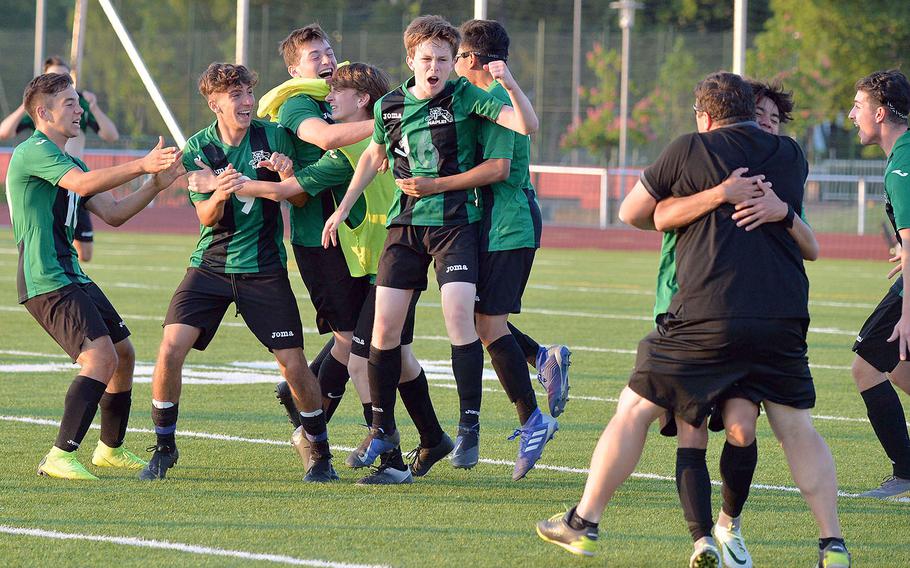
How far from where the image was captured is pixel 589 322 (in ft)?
47.4

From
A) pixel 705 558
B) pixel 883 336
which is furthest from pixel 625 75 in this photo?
pixel 705 558

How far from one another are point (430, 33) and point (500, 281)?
1225 mm

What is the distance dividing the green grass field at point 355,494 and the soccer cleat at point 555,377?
27 centimetres

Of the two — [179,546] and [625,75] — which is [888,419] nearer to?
[179,546]

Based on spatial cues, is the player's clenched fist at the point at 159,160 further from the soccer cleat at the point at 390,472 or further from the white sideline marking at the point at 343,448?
the white sideline marking at the point at 343,448

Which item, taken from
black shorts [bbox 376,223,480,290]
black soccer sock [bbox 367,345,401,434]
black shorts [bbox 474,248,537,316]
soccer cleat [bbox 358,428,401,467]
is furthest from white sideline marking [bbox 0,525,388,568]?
black shorts [bbox 474,248,537,316]

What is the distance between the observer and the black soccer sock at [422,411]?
7.00 m

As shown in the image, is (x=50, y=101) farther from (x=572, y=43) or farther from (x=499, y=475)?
(x=572, y=43)

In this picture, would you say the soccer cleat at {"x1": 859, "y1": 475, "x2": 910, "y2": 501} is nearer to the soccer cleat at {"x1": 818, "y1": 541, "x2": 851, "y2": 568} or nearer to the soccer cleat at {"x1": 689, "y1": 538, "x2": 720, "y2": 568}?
the soccer cleat at {"x1": 818, "y1": 541, "x2": 851, "y2": 568}

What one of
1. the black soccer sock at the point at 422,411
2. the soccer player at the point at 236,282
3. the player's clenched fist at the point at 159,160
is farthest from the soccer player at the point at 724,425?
the player's clenched fist at the point at 159,160

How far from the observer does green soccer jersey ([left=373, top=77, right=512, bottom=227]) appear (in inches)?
261

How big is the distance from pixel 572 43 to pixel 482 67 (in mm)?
35868

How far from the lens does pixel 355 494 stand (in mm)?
6453

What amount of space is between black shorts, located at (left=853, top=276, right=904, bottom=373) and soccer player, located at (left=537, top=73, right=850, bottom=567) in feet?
5.87
